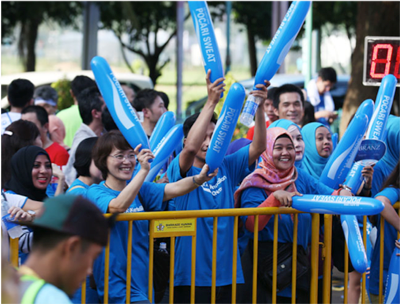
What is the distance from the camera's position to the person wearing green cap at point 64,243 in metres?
1.88

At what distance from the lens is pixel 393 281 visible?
13.7 ft

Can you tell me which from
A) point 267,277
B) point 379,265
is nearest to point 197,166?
point 267,277

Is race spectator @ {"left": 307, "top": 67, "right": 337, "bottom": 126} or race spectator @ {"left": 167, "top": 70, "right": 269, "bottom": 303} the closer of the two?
race spectator @ {"left": 167, "top": 70, "right": 269, "bottom": 303}

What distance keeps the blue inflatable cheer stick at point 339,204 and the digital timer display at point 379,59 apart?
1.97m

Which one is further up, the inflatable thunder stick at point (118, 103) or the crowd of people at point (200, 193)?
the inflatable thunder stick at point (118, 103)

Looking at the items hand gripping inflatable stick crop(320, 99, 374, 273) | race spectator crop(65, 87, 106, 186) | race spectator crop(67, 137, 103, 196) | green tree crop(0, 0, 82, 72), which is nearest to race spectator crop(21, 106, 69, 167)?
race spectator crop(65, 87, 106, 186)

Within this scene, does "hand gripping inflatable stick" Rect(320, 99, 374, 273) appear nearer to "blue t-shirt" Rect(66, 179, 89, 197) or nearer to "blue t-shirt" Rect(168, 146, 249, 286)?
"blue t-shirt" Rect(168, 146, 249, 286)

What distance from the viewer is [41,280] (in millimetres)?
1819

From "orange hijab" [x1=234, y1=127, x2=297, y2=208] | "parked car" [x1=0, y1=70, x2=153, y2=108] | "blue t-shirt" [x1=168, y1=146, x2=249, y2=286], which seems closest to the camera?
"blue t-shirt" [x1=168, y1=146, x2=249, y2=286]

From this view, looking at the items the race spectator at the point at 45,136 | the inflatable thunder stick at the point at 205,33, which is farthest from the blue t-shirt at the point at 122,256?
the race spectator at the point at 45,136

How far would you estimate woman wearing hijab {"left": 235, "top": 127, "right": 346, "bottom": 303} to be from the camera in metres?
4.12

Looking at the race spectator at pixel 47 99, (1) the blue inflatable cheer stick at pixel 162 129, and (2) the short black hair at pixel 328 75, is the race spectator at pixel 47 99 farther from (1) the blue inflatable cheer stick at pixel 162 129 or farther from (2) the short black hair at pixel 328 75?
(2) the short black hair at pixel 328 75

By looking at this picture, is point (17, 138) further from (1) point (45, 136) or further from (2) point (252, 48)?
(2) point (252, 48)

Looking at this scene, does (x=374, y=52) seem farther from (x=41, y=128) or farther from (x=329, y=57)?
(x=329, y=57)
